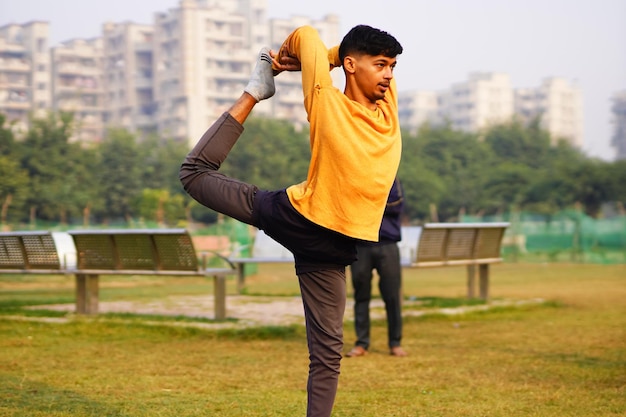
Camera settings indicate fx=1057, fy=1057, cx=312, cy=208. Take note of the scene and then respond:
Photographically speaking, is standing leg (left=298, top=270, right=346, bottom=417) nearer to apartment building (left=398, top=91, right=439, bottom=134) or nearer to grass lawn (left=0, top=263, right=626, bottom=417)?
grass lawn (left=0, top=263, right=626, bottom=417)

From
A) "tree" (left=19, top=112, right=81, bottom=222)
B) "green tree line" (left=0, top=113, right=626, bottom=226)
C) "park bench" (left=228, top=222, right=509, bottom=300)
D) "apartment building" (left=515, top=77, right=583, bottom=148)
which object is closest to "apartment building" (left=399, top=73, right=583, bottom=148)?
"apartment building" (left=515, top=77, right=583, bottom=148)

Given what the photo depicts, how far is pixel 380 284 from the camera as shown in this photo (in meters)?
9.68

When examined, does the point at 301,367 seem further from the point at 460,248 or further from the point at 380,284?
the point at 460,248

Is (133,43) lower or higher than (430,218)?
higher

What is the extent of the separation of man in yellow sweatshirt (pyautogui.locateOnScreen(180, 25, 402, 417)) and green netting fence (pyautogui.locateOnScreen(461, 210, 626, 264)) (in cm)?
2623

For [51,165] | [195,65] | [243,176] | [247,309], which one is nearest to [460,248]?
[247,309]

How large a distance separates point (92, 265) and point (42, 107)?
118 m

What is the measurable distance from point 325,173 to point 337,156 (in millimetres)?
91

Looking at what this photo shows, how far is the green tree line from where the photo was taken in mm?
52750

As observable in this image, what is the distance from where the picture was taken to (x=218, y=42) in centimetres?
13088

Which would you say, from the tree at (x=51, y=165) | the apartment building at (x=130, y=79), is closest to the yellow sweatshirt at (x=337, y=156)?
the tree at (x=51, y=165)

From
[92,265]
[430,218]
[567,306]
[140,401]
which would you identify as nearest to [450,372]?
[140,401]

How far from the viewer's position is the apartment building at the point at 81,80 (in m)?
128

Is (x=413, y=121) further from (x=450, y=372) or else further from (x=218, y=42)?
(x=450, y=372)
